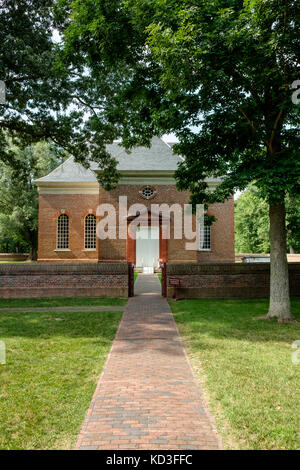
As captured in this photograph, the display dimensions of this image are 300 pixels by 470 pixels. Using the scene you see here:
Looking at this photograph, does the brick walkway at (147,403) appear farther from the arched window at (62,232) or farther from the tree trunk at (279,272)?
the arched window at (62,232)

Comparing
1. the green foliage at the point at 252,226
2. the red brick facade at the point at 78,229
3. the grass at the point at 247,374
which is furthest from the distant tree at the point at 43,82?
the green foliage at the point at 252,226

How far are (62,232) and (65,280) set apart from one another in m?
14.2

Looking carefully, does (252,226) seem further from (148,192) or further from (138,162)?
(138,162)

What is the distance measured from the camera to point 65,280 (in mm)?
14023

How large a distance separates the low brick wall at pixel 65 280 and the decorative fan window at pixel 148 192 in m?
10.7

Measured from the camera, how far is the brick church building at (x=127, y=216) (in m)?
23.5

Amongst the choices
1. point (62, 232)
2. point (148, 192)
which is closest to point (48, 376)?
point (148, 192)

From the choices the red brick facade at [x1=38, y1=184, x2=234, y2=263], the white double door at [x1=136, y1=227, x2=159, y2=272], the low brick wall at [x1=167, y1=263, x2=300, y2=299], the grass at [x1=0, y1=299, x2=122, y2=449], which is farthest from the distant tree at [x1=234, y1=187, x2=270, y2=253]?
the grass at [x1=0, y1=299, x2=122, y2=449]

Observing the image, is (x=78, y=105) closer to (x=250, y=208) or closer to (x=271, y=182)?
(x=271, y=182)

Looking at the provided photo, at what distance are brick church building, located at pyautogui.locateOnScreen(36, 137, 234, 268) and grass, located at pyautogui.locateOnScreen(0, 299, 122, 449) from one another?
14301 millimetres

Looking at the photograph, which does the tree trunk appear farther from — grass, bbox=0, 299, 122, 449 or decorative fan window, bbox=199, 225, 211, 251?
decorative fan window, bbox=199, 225, 211, 251

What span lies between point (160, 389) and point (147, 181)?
66.0 ft

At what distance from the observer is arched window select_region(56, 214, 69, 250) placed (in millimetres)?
27328
